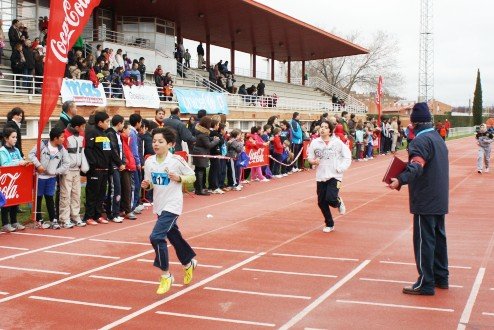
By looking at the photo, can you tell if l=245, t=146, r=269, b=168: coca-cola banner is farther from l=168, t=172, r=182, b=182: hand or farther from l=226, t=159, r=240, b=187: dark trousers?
l=168, t=172, r=182, b=182: hand

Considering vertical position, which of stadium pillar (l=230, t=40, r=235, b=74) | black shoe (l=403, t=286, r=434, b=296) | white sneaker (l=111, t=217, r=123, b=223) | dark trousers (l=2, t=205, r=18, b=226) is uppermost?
stadium pillar (l=230, t=40, r=235, b=74)

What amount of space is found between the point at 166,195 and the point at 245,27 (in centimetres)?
3559

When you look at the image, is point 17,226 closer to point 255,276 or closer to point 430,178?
point 255,276

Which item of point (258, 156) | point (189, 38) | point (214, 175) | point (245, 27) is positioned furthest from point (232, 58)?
point (214, 175)

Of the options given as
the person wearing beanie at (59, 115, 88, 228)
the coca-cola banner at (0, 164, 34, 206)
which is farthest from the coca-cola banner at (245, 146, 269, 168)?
the coca-cola banner at (0, 164, 34, 206)

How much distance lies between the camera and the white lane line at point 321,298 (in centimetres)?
557

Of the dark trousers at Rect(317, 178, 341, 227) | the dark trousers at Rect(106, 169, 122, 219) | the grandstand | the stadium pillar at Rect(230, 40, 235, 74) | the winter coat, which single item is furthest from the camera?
the stadium pillar at Rect(230, 40, 235, 74)

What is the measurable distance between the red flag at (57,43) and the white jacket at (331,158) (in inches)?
186

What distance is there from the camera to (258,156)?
18797 millimetres

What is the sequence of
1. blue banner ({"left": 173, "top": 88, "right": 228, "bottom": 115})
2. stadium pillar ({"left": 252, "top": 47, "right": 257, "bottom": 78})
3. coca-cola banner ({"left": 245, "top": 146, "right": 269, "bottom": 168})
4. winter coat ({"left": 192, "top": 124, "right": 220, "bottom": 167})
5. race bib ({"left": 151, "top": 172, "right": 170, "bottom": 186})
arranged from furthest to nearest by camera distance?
stadium pillar ({"left": 252, "top": 47, "right": 257, "bottom": 78}) → blue banner ({"left": 173, "top": 88, "right": 228, "bottom": 115}) → coca-cola banner ({"left": 245, "top": 146, "right": 269, "bottom": 168}) → winter coat ({"left": 192, "top": 124, "right": 220, "bottom": 167}) → race bib ({"left": 151, "top": 172, "right": 170, "bottom": 186})

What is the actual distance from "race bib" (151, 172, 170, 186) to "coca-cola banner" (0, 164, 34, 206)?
172 inches

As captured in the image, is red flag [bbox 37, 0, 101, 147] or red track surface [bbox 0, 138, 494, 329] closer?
red track surface [bbox 0, 138, 494, 329]

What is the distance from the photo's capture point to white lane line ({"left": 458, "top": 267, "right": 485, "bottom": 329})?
5598 mm

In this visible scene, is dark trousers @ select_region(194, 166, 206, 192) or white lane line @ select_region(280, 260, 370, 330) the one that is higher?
dark trousers @ select_region(194, 166, 206, 192)
